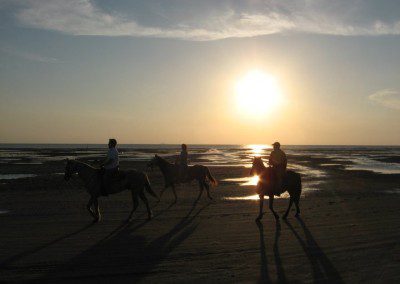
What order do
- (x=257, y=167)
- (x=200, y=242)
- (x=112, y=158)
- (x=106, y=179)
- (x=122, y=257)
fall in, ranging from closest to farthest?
(x=122, y=257) → (x=200, y=242) → (x=112, y=158) → (x=106, y=179) → (x=257, y=167)

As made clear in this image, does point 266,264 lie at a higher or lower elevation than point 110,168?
lower

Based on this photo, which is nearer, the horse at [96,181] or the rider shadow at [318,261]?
the rider shadow at [318,261]

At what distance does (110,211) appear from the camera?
45.4 ft

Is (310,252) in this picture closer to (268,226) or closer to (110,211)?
(268,226)

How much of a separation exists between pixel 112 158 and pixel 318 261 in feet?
22.2

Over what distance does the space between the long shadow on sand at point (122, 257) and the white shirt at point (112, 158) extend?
6.84 feet

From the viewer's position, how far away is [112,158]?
12.2m

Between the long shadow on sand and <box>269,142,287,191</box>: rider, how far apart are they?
3.09 meters

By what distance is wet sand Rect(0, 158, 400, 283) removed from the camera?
725 centimetres

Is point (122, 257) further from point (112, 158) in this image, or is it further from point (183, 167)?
point (183, 167)

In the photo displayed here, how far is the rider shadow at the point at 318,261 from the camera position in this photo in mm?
7047

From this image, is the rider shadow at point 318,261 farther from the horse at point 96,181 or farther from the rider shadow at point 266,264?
the horse at point 96,181

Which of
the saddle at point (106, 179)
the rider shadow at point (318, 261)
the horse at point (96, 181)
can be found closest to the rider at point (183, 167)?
the horse at point (96, 181)

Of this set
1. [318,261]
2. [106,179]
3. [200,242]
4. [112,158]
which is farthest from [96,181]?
[318,261]
